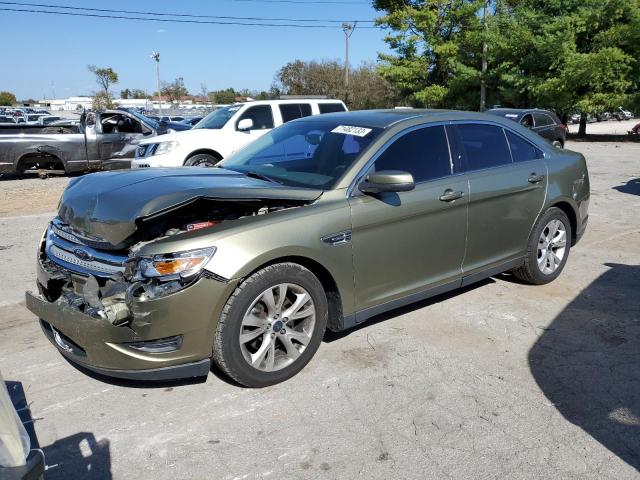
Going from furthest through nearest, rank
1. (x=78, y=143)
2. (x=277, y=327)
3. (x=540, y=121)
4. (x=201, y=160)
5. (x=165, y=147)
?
(x=540, y=121)
(x=78, y=143)
(x=201, y=160)
(x=165, y=147)
(x=277, y=327)

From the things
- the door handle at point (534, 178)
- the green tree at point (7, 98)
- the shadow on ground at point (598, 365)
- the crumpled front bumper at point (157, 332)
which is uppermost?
the green tree at point (7, 98)

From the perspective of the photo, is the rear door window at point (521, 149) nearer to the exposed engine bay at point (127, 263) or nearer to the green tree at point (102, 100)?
the exposed engine bay at point (127, 263)

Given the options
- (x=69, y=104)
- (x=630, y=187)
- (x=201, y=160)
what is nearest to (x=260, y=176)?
(x=201, y=160)

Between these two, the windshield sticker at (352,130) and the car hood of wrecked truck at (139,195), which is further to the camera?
the windshield sticker at (352,130)

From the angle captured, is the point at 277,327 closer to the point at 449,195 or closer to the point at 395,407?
the point at 395,407

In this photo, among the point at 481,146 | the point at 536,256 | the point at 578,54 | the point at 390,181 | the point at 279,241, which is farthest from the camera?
the point at 578,54

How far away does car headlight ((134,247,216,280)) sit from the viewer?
9.96 feet

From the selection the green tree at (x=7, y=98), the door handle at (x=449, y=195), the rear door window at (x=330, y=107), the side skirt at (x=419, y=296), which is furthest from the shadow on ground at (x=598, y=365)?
the green tree at (x=7, y=98)

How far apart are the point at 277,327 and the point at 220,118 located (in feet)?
28.0

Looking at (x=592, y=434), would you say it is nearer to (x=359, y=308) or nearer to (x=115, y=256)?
(x=359, y=308)

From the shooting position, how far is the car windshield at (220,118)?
36.0ft

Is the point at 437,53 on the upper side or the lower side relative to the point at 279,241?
upper

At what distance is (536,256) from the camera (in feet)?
16.9

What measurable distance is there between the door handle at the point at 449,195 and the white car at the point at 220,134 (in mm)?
6419
